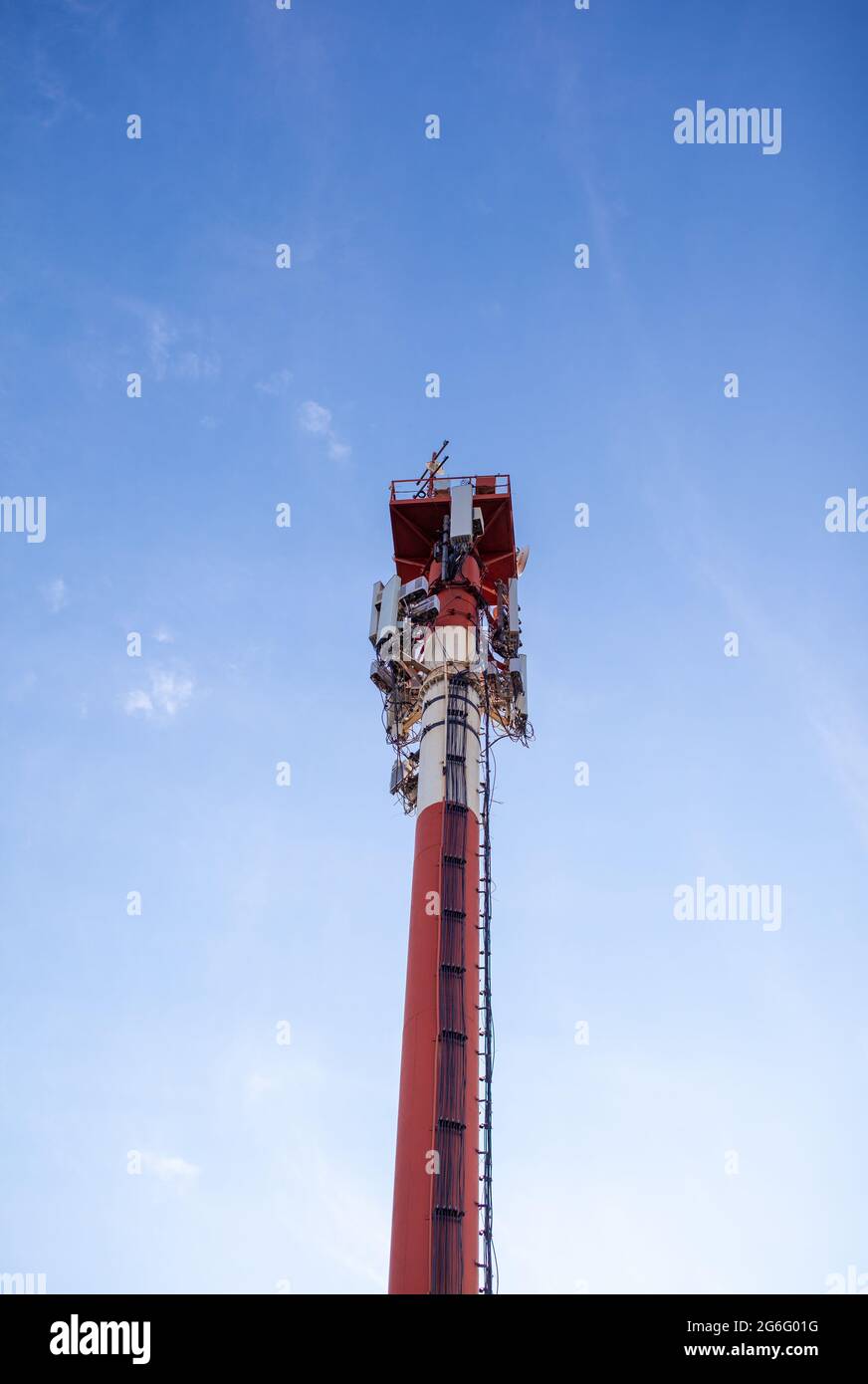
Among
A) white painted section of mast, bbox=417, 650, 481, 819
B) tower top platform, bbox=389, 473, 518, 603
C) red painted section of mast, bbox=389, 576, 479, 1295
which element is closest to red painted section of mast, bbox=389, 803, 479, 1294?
red painted section of mast, bbox=389, 576, 479, 1295

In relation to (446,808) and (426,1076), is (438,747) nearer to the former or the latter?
(446,808)

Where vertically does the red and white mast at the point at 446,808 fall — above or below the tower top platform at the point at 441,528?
below

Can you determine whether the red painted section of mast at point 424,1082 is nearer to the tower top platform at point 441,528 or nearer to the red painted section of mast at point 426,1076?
the red painted section of mast at point 426,1076

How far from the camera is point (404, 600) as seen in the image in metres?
45.8

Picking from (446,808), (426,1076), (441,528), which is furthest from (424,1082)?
(441,528)

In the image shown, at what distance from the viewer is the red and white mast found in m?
30.0

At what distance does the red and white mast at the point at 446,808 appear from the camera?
30031mm

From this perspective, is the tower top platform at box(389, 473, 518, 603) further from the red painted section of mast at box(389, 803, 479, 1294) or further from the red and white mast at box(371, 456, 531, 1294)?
the red painted section of mast at box(389, 803, 479, 1294)

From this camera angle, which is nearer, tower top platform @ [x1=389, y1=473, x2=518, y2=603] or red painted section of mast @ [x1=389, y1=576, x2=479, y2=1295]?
red painted section of mast @ [x1=389, y1=576, x2=479, y2=1295]

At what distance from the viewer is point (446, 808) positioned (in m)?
37.9

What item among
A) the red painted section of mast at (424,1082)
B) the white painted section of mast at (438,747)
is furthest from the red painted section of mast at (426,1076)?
the white painted section of mast at (438,747)
